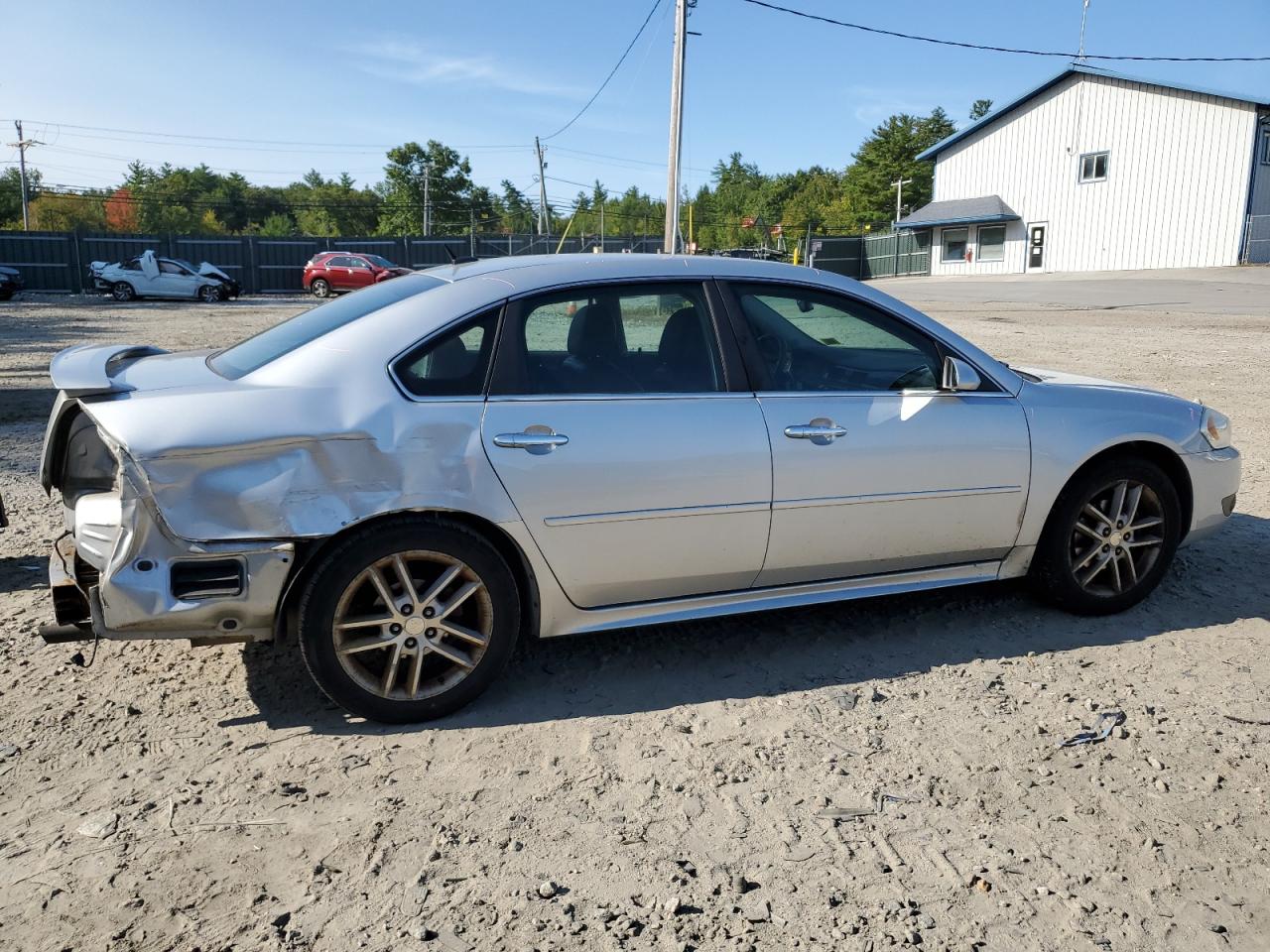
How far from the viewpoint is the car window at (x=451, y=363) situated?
3393 millimetres

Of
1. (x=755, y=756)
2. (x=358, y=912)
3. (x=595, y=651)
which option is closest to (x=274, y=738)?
(x=358, y=912)

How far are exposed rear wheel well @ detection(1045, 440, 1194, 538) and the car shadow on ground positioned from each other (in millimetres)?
454

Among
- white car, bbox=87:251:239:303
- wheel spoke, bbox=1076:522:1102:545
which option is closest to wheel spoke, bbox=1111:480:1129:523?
wheel spoke, bbox=1076:522:1102:545

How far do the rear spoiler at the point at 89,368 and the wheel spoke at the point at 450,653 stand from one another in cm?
136

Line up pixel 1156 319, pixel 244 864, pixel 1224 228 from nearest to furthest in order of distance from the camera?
pixel 244 864, pixel 1156 319, pixel 1224 228

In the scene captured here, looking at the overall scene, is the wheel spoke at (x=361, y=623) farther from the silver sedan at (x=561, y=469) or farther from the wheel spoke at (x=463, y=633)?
the wheel spoke at (x=463, y=633)

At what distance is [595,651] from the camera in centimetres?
411

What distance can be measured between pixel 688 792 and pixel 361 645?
1.21 m

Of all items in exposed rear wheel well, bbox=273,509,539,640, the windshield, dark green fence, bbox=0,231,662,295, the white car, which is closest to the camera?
exposed rear wheel well, bbox=273,509,539,640

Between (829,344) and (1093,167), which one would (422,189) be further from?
(829,344)

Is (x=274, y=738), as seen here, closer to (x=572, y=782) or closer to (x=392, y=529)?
(x=392, y=529)

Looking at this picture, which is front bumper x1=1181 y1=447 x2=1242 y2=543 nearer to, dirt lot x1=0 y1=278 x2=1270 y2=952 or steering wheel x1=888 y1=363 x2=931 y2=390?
dirt lot x1=0 y1=278 x2=1270 y2=952

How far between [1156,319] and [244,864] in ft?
69.3

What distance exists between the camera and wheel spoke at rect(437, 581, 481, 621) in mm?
3406
